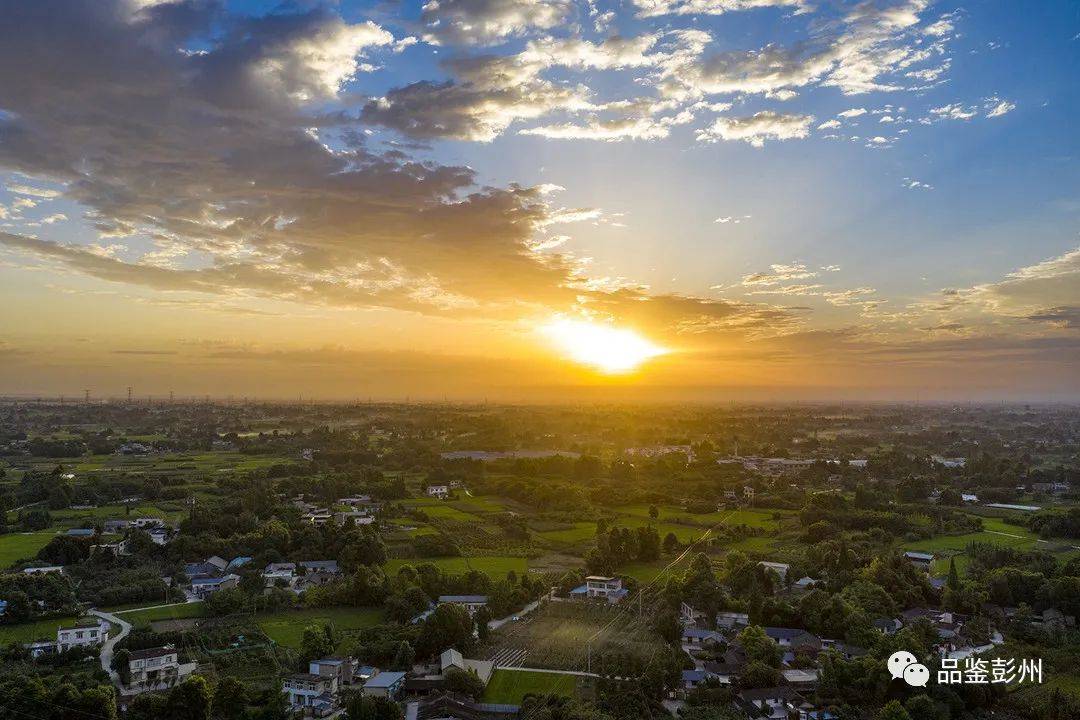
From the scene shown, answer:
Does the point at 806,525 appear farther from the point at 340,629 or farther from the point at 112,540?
the point at 112,540

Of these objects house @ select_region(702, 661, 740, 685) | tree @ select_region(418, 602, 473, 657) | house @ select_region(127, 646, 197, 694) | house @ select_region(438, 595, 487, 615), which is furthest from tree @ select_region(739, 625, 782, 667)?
house @ select_region(127, 646, 197, 694)

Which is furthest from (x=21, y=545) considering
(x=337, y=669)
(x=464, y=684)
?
(x=464, y=684)

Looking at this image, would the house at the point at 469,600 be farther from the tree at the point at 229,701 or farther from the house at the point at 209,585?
the house at the point at 209,585

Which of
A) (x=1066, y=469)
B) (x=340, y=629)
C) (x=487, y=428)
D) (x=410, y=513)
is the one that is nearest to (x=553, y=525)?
(x=410, y=513)

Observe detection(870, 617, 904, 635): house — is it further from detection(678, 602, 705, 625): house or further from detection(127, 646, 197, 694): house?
detection(127, 646, 197, 694): house

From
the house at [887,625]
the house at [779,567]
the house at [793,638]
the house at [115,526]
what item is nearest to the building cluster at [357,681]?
the house at [793,638]
